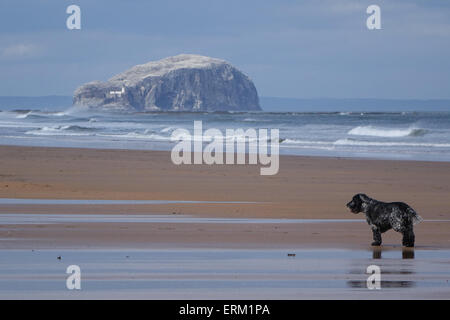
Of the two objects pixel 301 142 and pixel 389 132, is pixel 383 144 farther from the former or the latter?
pixel 389 132

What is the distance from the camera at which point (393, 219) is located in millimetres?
9266

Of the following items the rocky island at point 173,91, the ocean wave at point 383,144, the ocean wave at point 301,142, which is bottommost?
the ocean wave at point 383,144

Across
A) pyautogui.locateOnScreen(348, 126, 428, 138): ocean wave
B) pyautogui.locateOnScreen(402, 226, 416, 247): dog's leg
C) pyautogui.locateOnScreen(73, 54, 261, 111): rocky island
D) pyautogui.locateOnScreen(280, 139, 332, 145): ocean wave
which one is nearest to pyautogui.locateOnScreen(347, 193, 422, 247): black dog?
pyautogui.locateOnScreen(402, 226, 416, 247): dog's leg

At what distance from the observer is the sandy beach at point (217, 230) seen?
709cm

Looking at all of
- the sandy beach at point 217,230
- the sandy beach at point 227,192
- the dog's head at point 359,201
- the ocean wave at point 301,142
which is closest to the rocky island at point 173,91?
the ocean wave at point 301,142

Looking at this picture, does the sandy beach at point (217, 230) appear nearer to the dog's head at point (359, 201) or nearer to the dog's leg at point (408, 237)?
the dog's leg at point (408, 237)

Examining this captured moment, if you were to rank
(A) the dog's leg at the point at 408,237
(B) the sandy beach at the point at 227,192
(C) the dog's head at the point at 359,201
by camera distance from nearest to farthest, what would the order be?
(A) the dog's leg at the point at 408,237
(C) the dog's head at the point at 359,201
(B) the sandy beach at the point at 227,192

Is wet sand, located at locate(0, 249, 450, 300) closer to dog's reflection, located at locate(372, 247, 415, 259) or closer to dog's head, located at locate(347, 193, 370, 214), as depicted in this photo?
dog's reflection, located at locate(372, 247, 415, 259)

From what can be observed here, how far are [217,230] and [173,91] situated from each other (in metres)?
174

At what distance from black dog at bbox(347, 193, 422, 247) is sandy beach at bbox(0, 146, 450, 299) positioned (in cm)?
19

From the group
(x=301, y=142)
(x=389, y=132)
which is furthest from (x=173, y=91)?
(x=301, y=142)

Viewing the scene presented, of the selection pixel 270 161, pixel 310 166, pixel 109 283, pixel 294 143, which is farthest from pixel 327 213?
pixel 294 143

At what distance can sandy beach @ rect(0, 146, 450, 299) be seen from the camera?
7.09 m
